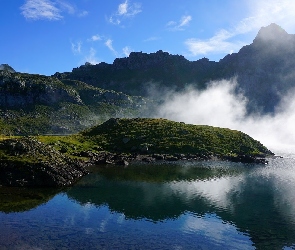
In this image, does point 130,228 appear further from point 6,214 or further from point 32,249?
point 6,214

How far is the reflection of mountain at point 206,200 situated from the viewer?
216 ft

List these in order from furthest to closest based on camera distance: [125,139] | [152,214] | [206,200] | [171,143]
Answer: [125,139] → [171,143] → [206,200] → [152,214]

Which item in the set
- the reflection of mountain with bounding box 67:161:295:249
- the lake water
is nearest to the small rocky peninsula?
the lake water

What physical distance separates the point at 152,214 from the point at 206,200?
1949cm

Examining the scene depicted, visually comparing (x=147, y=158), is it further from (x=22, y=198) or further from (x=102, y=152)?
(x=22, y=198)

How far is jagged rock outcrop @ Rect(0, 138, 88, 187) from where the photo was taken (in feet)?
322


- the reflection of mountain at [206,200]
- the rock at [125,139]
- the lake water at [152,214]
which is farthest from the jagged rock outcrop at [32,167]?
the rock at [125,139]

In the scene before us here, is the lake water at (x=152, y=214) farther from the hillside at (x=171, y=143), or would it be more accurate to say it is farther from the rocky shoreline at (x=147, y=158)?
the hillside at (x=171, y=143)

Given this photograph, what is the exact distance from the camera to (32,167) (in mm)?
100562

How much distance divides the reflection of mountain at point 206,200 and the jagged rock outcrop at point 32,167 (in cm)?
650

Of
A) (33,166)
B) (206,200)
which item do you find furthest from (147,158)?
(206,200)

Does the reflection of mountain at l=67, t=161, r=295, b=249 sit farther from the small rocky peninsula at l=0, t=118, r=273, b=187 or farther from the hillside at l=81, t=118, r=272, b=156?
the hillside at l=81, t=118, r=272, b=156

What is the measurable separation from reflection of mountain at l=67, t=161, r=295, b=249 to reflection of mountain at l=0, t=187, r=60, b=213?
7.27 m

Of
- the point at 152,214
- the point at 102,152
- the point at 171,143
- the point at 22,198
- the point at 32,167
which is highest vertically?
the point at 171,143
